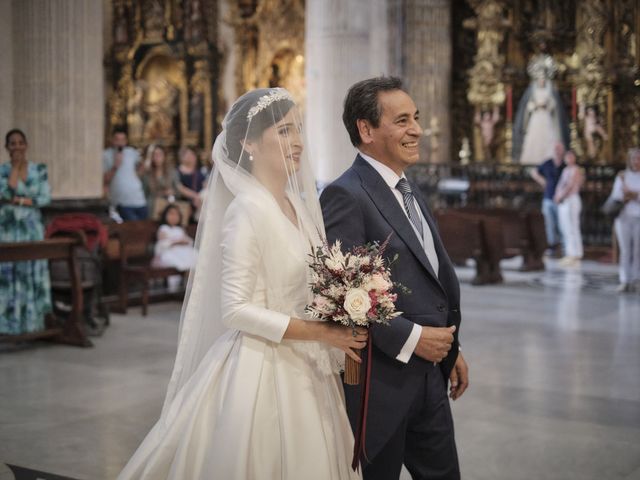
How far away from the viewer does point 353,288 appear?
3076 millimetres

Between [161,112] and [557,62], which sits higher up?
[557,62]

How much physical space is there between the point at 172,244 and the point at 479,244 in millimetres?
4579

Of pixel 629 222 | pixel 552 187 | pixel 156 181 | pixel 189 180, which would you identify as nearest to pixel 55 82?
pixel 156 181

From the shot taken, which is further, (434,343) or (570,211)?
(570,211)

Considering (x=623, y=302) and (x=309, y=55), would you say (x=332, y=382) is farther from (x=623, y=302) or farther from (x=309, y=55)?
(x=309, y=55)

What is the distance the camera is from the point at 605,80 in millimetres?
20156

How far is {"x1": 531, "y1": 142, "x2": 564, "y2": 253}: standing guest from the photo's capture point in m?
17.3

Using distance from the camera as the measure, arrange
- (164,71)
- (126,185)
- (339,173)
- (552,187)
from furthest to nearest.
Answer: (164,71)
(339,173)
(552,187)
(126,185)

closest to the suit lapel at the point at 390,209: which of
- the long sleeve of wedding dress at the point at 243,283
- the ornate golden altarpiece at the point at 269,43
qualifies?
the long sleeve of wedding dress at the point at 243,283

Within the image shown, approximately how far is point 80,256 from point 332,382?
6.47 m

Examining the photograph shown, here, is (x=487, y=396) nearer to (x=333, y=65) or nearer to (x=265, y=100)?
(x=265, y=100)

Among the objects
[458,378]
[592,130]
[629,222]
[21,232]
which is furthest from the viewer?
[592,130]

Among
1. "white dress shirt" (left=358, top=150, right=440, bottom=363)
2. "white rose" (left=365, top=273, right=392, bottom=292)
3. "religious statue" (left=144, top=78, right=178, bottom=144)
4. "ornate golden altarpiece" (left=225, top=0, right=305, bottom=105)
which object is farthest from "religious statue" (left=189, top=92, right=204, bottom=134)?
"white rose" (left=365, top=273, right=392, bottom=292)

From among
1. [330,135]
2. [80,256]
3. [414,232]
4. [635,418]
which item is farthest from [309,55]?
[414,232]
